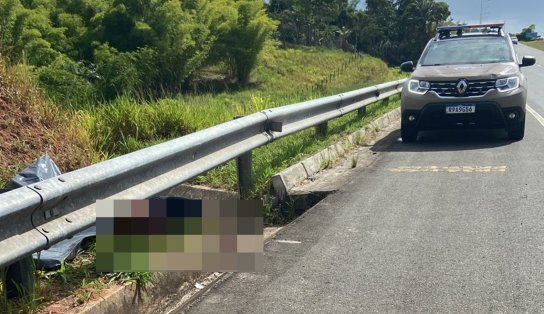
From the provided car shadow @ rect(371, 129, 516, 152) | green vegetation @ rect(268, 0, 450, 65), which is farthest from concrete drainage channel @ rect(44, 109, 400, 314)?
green vegetation @ rect(268, 0, 450, 65)

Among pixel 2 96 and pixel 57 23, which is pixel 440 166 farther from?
pixel 57 23

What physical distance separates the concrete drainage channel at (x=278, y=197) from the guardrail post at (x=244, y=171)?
0.14m

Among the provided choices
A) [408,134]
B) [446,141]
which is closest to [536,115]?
[446,141]

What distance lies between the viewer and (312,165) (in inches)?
284

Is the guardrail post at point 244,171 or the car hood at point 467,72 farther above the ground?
the car hood at point 467,72

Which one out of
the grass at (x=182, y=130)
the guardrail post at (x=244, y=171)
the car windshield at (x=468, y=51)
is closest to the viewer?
the guardrail post at (x=244, y=171)

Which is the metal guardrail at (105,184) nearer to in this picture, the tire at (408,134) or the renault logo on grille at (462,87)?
the tire at (408,134)

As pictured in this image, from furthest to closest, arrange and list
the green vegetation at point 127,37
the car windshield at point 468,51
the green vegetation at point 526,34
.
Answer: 1. the green vegetation at point 526,34
2. the green vegetation at point 127,37
3. the car windshield at point 468,51

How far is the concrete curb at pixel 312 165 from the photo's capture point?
611 centimetres

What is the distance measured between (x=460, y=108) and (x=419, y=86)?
29.2 inches

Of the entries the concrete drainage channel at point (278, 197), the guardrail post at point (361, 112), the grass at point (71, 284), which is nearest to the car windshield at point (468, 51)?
the concrete drainage channel at point (278, 197)

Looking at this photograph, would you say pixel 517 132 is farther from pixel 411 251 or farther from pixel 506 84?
pixel 411 251

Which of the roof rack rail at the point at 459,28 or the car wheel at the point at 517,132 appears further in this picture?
the roof rack rail at the point at 459,28

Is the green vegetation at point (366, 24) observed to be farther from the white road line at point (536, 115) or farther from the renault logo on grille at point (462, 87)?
the renault logo on grille at point (462, 87)
